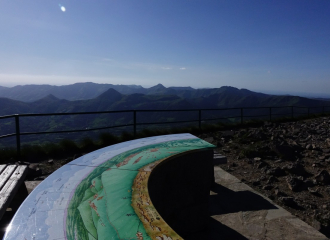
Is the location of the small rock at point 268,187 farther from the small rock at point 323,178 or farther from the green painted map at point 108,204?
the green painted map at point 108,204

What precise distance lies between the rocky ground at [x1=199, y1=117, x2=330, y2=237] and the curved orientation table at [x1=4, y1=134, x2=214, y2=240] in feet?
5.74

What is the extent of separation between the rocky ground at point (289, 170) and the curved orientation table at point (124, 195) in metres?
1.75

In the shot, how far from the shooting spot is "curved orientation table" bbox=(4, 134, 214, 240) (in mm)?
1517

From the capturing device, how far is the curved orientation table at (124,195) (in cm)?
152

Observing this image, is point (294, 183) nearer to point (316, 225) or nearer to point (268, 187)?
point (268, 187)

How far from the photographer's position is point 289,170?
562cm

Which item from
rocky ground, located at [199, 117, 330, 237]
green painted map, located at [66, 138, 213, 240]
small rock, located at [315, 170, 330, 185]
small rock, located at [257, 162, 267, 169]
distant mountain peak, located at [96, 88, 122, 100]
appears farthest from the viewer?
distant mountain peak, located at [96, 88, 122, 100]

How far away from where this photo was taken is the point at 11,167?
132 inches

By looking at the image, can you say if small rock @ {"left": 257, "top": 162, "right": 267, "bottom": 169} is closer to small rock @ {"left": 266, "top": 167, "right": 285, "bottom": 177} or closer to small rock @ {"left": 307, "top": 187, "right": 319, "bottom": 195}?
small rock @ {"left": 266, "top": 167, "right": 285, "bottom": 177}

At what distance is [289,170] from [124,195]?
187 inches

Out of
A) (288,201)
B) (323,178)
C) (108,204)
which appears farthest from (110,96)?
(108,204)

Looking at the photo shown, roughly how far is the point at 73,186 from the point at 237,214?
274 centimetres

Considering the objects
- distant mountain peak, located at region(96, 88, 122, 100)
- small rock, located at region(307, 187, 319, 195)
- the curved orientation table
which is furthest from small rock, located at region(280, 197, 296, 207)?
distant mountain peak, located at region(96, 88, 122, 100)

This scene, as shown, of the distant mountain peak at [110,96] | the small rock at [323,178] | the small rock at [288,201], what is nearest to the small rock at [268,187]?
the small rock at [288,201]
